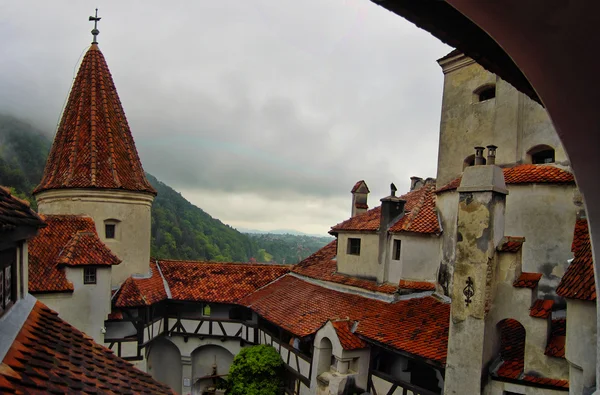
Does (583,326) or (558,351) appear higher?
(583,326)

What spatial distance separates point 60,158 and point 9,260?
15183 millimetres

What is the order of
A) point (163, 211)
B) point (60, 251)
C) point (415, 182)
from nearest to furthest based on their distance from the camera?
point (60, 251)
point (415, 182)
point (163, 211)

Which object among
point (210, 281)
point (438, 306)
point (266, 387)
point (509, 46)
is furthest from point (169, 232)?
→ point (509, 46)

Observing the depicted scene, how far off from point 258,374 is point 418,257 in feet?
25.7

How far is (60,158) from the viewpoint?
1966 cm

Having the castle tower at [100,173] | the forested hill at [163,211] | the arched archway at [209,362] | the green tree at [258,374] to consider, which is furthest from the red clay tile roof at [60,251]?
the forested hill at [163,211]

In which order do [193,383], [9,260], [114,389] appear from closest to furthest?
1. [114,389]
2. [9,260]
3. [193,383]

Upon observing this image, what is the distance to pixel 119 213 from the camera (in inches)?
773

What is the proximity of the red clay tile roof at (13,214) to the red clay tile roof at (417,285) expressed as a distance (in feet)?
41.7

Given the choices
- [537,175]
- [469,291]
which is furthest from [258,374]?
[537,175]

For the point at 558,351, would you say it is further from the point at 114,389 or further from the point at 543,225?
the point at 114,389

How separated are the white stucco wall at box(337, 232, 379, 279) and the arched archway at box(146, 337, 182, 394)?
983 centimetres

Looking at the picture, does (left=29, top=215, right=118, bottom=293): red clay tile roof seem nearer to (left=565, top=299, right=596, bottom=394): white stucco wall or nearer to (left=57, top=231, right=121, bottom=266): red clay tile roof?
(left=57, top=231, right=121, bottom=266): red clay tile roof

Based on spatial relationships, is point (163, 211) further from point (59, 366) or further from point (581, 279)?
point (59, 366)
